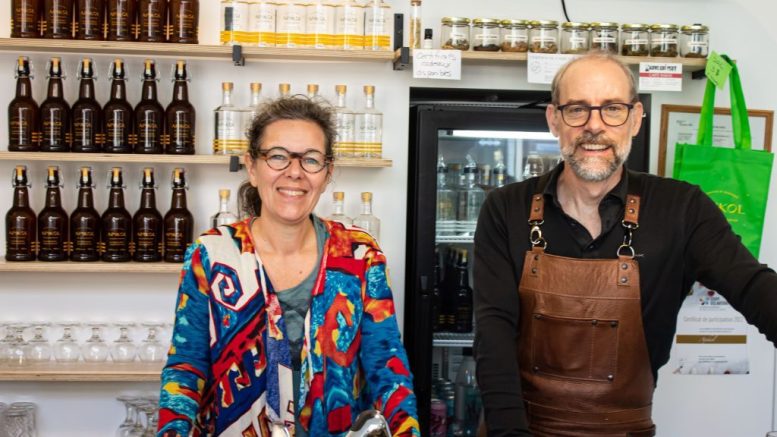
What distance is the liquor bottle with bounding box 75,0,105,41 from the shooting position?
3273 mm

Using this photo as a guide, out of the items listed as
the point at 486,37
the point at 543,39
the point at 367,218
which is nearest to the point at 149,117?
the point at 367,218

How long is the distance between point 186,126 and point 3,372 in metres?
1.07

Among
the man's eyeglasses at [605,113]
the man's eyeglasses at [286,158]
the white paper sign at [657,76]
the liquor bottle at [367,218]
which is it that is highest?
the white paper sign at [657,76]

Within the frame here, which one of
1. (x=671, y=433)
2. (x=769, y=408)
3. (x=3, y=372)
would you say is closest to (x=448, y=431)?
(x=671, y=433)

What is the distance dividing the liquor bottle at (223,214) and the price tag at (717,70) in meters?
1.77

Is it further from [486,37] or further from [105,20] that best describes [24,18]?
[486,37]

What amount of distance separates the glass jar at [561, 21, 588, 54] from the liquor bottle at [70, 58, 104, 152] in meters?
1.76

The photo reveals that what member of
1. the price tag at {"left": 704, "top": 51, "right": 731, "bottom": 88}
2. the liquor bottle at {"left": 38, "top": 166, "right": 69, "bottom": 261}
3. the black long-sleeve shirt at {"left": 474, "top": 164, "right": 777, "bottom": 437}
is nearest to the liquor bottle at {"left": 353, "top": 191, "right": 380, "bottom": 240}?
the liquor bottle at {"left": 38, "top": 166, "right": 69, "bottom": 261}

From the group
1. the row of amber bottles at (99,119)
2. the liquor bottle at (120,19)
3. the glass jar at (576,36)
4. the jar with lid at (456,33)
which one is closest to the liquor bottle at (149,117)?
the row of amber bottles at (99,119)

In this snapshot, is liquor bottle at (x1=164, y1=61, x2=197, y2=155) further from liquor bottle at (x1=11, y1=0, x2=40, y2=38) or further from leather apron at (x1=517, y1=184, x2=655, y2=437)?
leather apron at (x1=517, y1=184, x2=655, y2=437)

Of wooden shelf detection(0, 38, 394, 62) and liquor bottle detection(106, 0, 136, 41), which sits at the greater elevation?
liquor bottle detection(106, 0, 136, 41)

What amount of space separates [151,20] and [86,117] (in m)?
0.42

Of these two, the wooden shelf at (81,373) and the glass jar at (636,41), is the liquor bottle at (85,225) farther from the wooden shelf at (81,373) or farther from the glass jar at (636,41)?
the glass jar at (636,41)

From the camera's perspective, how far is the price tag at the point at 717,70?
3254mm
